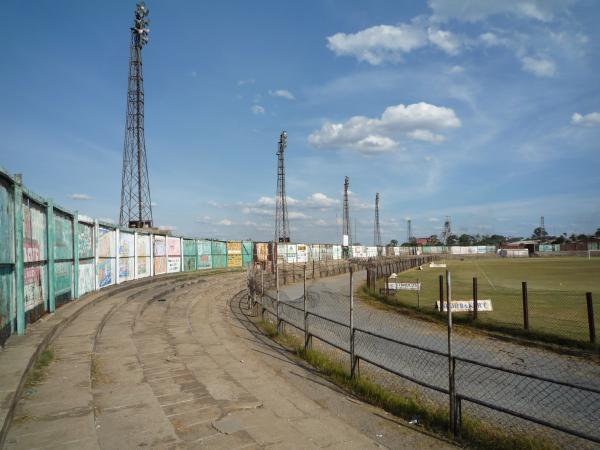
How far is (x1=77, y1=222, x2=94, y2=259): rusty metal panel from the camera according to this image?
47.9ft

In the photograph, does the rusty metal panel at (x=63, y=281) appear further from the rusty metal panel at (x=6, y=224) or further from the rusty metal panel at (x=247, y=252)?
the rusty metal panel at (x=247, y=252)

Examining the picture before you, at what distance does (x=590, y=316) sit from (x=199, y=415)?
9.72 metres

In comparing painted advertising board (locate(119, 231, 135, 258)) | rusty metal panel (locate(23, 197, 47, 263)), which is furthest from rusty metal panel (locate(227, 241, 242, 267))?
rusty metal panel (locate(23, 197, 47, 263))

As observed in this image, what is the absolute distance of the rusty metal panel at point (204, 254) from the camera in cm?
3483

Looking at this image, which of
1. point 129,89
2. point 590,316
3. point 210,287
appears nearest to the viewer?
point 590,316

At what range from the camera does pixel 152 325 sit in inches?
487

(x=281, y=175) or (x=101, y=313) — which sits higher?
(x=281, y=175)

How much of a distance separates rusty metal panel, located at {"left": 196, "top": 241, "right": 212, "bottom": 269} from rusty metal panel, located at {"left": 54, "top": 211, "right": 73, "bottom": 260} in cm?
2106

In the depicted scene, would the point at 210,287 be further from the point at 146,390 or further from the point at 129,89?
the point at 129,89

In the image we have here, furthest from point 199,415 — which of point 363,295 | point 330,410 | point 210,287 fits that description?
point 210,287

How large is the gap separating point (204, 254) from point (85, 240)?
812 inches

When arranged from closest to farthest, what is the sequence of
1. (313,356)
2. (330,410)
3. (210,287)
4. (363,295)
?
→ (330,410) < (313,356) < (363,295) < (210,287)

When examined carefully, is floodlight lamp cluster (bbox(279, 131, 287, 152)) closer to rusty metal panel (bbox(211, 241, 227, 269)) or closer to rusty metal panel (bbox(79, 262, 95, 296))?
rusty metal panel (bbox(211, 241, 227, 269))

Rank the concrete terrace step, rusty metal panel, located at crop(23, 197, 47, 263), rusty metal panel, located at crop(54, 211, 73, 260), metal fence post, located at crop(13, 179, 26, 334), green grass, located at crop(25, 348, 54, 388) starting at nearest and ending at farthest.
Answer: the concrete terrace step
green grass, located at crop(25, 348, 54, 388)
metal fence post, located at crop(13, 179, 26, 334)
rusty metal panel, located at crop(23, 197, 47, 263)
rusty metal panel, located at crop(54, 211, 73, 260)
